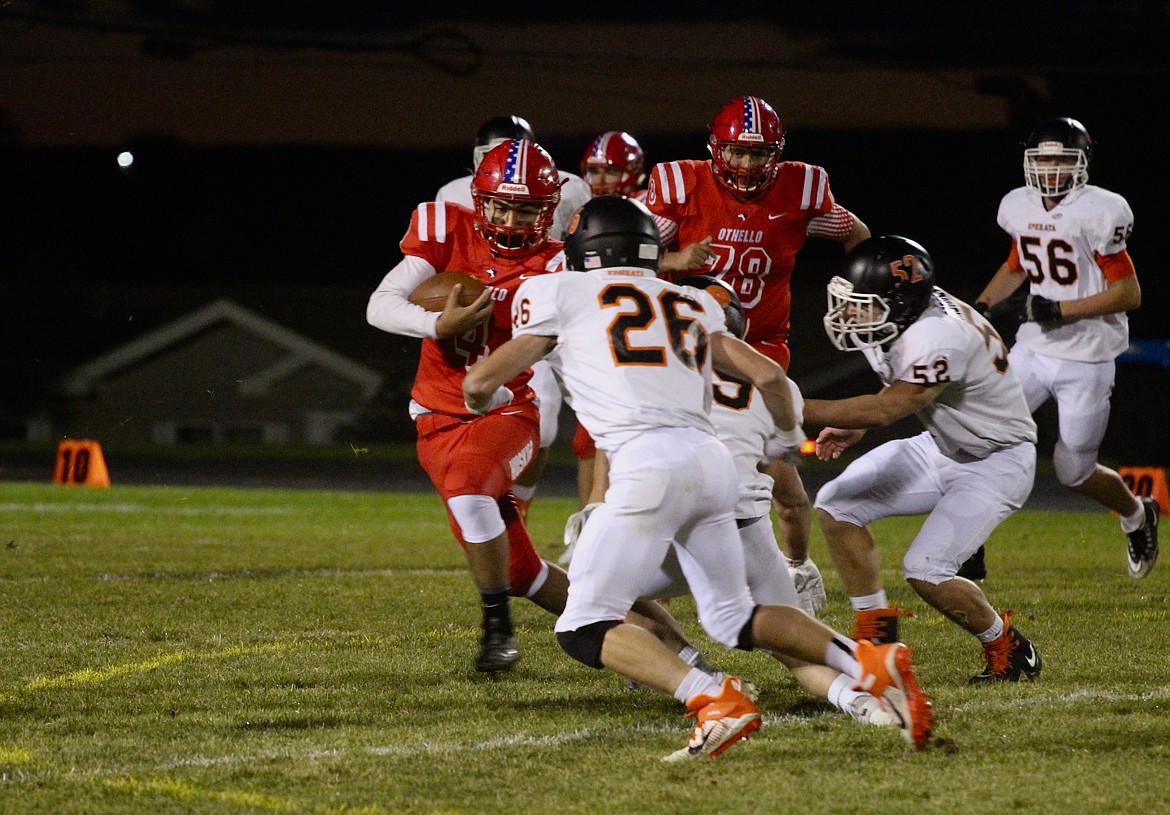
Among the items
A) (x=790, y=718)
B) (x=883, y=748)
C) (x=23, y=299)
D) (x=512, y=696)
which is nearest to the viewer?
(x=883, y=748)

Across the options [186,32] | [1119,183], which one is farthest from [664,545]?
[1119,183]

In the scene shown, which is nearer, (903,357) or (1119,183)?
(903,357)

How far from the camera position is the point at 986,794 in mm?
3418

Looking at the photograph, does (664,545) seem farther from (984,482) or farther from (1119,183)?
(1119,183)

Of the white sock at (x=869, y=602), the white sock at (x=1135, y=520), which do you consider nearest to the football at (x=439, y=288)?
the white sock at (x=869, y=602)

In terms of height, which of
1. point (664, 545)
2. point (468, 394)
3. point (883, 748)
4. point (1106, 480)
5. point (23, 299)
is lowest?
point (23, 299)

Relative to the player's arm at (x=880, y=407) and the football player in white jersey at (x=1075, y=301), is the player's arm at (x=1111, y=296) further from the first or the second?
the player's arm at (x=880, y=407)

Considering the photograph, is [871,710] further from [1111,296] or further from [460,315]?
[1111,296]

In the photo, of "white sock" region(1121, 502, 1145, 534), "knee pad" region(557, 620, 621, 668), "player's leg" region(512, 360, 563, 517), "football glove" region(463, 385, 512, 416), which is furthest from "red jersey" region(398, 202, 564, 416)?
"white sock" region(1121, 502, 1145, 534)

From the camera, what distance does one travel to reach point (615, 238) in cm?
408

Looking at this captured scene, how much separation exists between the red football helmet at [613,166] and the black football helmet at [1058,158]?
2.38m

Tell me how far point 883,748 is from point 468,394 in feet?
4.73

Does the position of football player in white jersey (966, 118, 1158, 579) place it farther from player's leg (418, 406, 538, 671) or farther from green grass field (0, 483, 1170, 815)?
player's leg (418, 406, 538, 671)

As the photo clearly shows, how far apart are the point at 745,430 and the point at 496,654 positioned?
1.20 m
